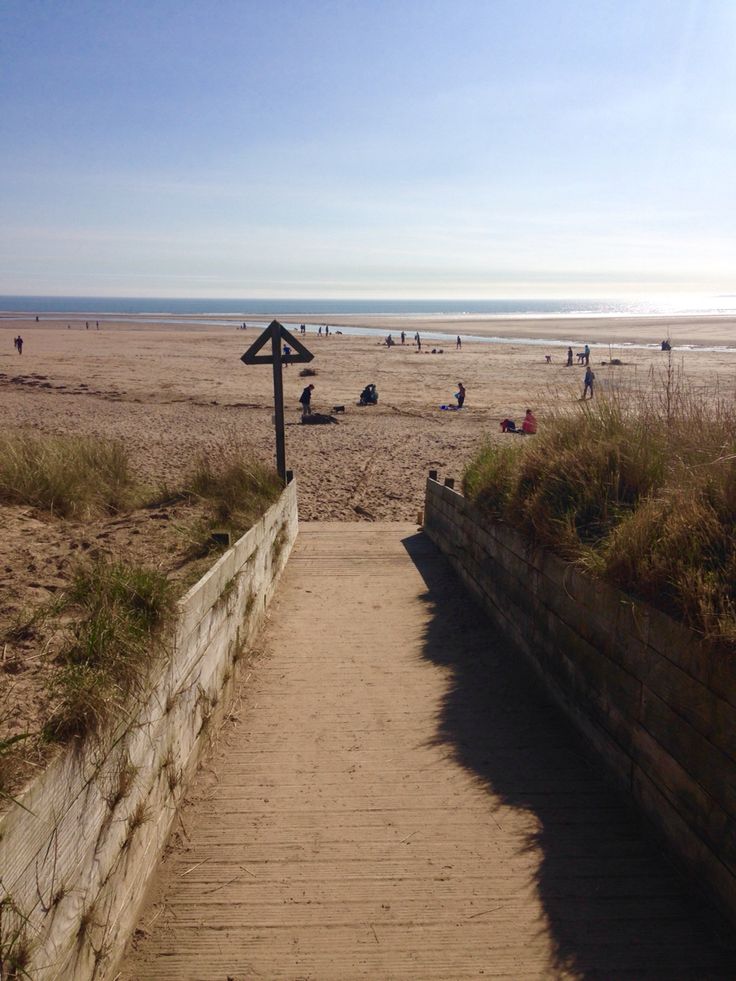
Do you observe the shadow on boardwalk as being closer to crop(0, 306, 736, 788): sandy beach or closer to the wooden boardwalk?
the wooden boardwalk

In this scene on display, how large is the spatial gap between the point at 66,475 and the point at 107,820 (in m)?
5.11

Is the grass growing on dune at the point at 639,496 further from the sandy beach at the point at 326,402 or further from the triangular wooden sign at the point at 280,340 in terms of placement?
the triangular wooden sign at the point at 280,340

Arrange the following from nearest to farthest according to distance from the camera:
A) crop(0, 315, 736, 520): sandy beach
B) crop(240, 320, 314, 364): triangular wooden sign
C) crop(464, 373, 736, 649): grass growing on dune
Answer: crop(464, 373, 736, 649): grass growing on dune → crop(240, 320, 314, 364): triangular wooden sign → crop(0, 315, 736, 520): sandy beach

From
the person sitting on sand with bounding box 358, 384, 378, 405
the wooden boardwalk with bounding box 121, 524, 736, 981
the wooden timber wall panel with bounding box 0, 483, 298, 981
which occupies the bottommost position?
the wooden boardwalk with bounding box 121, 524, 736, 981

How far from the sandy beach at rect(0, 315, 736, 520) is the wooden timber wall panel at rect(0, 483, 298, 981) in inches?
170

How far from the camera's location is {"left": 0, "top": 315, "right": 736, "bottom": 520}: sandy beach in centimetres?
1445

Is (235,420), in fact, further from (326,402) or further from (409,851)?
(409,851)

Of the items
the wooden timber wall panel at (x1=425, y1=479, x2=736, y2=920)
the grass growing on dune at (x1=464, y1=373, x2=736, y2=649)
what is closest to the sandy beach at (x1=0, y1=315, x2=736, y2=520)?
the grass growing on dune at (x1=464, y1=373, x2=736, y2=649)

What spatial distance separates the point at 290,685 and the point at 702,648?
125 inches

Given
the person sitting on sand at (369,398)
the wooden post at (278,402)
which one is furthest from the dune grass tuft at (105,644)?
the person sitting on sand at (369,398)

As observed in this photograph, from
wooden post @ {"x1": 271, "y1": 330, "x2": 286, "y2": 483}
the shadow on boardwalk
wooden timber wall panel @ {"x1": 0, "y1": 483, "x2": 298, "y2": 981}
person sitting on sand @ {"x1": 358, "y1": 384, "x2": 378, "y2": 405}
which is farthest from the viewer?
person sitting on sand @ {"x1": 358, "y1": 384, "x2": 378, "y2": 405}

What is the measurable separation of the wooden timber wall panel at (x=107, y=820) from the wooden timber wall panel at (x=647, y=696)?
7.16 ft

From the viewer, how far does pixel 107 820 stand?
105 inches

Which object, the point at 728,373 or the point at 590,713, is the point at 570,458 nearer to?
the point at 590,713
